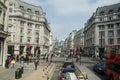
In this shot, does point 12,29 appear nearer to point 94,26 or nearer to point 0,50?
point 94,26

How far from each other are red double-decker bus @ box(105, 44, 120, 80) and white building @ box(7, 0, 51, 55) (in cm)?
5783

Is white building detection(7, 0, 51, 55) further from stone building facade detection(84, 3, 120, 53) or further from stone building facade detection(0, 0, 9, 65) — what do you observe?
stone building facade detection(0, 0, 9, 65)

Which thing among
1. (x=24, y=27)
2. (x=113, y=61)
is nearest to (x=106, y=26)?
(x=24, y=27)

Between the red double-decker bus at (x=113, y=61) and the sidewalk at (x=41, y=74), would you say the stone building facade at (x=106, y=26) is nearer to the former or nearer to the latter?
the sidewalk at (x=41, y=74)

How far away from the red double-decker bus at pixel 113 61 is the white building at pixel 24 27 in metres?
57.8

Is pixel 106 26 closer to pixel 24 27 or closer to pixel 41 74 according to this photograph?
pixel 24 27

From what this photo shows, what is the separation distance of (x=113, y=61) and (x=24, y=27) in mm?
73007

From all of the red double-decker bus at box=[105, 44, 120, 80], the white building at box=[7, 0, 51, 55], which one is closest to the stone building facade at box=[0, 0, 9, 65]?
the red double-decker bus at box=[105, 44, 120, 80]

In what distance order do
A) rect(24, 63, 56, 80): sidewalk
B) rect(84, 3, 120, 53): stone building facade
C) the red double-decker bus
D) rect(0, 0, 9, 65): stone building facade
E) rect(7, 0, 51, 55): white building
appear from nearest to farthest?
the red double-decker bus
rect(24, 63, 56, 80): sidewalk
rect(0, 0, 9, 65): stone building facade
rect(7, 0, 51, 55): white building
rect(84, 3, 120, 53): stone building facade

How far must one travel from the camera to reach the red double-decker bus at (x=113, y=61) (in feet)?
72.2

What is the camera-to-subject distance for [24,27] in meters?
93.1

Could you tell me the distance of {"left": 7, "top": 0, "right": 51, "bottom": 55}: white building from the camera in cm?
8738

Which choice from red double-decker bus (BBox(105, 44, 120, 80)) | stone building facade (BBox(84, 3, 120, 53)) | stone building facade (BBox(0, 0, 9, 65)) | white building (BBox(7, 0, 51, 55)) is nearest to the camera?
red double-decker bus (BBox(105, 44, 120, 80))

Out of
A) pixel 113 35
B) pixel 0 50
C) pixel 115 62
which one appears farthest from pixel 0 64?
pixel 113 35
